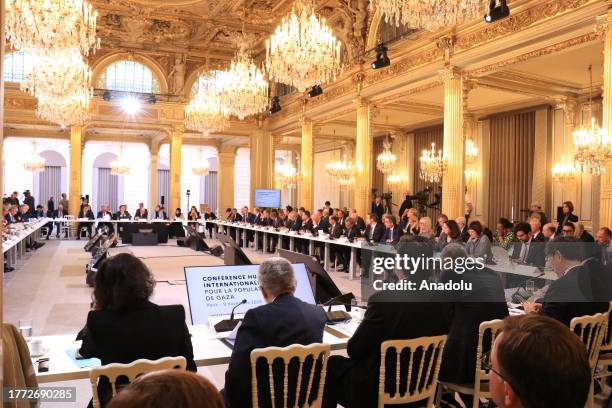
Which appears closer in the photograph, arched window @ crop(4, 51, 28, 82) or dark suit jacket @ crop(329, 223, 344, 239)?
dark suit jacket @ crop(329, 223, 344, 239)

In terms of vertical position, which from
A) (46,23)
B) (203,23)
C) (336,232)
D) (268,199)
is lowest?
(336,232)

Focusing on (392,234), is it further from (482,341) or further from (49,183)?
(49,183)

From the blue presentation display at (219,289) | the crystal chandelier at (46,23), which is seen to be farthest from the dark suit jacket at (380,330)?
the crystal chandelier at (46,23)

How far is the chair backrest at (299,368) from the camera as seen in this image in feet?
7.56

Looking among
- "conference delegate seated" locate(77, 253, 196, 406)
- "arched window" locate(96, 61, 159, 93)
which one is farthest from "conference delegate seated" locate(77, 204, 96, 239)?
"conference delegate seated" locate(77, 253, 196, 406)

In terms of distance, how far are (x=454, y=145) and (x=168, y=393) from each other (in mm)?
9819

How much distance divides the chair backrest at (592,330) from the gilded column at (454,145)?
6.73m

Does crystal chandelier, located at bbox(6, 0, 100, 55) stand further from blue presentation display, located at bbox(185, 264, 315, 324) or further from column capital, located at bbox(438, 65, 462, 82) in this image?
column capital, located at bbox(438, 65, 462, 82)

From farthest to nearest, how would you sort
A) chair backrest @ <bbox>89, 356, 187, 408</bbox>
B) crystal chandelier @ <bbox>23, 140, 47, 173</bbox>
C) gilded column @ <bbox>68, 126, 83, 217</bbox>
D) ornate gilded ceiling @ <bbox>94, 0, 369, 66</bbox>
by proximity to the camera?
crystal chandelier @ <bbox>23, 140, 47, 173</bbox> < gilded column @ <bbox>68, 126, 83, 217</bbox> < ornate gilded ceiling @ <bbox>94, 0, 369, 66</bbox> < chair backrest @ <bbox>89, 356, 187, 408</bbox>

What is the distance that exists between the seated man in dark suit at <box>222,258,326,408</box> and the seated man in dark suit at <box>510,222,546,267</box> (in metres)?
4.90

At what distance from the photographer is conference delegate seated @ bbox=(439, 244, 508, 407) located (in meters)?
3.07

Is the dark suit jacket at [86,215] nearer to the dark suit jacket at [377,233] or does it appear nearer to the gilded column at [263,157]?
the gilded column at [263,157]

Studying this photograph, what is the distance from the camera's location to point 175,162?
18656 millimetres

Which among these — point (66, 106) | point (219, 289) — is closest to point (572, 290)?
point (219, 289)
